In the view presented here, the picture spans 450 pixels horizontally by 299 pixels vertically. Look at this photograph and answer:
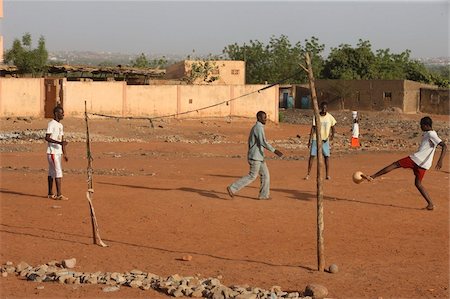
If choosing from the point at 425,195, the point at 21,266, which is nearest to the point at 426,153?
the point at 425,195

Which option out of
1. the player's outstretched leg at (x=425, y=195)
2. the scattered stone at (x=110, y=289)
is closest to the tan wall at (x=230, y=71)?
the player's outstretched leg at (x=425, y=195)

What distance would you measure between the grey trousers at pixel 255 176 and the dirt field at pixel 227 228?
0.82 feet

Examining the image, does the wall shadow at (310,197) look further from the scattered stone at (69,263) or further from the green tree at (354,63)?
the green tree at (354,63)

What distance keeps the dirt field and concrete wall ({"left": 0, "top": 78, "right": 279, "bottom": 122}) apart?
461 inches

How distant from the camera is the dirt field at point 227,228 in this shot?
353 inches

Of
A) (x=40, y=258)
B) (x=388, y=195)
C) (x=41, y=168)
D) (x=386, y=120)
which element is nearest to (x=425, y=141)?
(x=388, y=195)

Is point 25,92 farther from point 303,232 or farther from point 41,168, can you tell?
point 303,232

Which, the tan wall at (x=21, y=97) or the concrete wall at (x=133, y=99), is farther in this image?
the concrete wall at (x=133, y=99)

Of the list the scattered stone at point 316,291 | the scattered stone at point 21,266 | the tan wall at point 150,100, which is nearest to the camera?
the scattered stone at point 316,291

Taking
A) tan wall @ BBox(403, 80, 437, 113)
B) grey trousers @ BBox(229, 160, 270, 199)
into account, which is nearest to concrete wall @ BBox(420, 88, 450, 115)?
tan wall @ BBox(403, 80, 437, 113)

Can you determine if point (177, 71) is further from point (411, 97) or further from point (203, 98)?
point (411, 97)

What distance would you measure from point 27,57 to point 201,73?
9.37 m

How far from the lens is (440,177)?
1770 centimetres

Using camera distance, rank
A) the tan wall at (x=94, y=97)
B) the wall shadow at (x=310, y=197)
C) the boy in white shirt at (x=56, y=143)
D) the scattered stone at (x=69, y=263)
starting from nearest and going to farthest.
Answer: the scattered stone at (x=69, y=263), the boy in white shirt at (x=56, y=143), the wall shadow at (x=310, y=197), the tan wall at (x=94, y=97)
